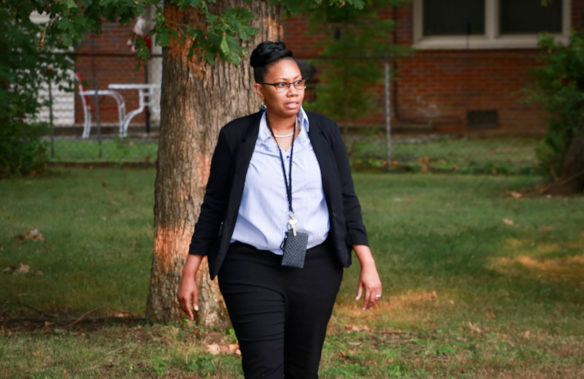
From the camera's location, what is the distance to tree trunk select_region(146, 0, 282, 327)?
6191mm

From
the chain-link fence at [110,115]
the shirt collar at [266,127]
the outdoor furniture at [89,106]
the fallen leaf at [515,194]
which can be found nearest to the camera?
the shirt collar at [266,127]

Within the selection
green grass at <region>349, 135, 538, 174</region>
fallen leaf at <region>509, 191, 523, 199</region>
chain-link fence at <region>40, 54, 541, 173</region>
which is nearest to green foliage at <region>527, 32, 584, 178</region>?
fallen leaf at <region>509, 191, 523, 199</region>

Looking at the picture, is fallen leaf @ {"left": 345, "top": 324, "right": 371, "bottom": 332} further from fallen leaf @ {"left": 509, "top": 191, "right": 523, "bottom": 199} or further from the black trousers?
fallen leaf @ {"left": 509, "top": 191, "right": 523, "bottom": 199}

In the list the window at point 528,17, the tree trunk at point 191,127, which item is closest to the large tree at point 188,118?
the tree trunk at point 191,127

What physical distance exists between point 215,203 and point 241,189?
0.16m

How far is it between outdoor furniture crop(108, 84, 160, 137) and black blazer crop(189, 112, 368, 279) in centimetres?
1462

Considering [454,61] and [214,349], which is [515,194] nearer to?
[454,61]

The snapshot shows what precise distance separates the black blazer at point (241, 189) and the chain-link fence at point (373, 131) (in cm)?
1236

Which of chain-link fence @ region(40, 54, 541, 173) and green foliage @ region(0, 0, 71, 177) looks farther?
chain-link fence @ region(40, 54, 541, 173)

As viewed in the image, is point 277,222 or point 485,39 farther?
point 485,39

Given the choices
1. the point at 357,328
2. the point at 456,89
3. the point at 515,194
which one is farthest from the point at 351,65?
the point at 357,328

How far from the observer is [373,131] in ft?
54.7

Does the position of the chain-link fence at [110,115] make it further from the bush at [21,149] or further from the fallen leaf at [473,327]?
the fallen leaf at [473,327]

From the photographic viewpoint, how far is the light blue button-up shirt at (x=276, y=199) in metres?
3.82
